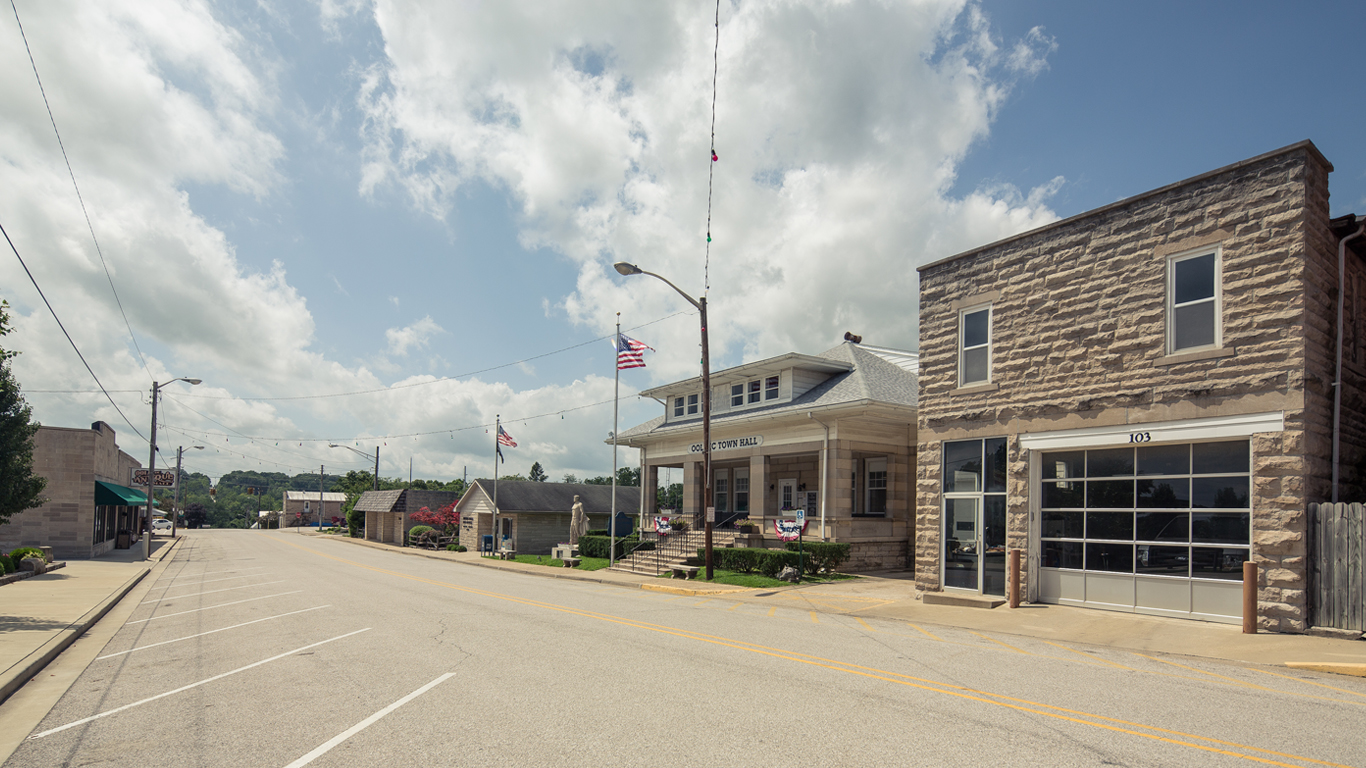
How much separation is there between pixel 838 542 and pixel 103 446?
3634 cm

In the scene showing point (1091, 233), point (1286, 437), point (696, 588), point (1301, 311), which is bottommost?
point (696, 588)

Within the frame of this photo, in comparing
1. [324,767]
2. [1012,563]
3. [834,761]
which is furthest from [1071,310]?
[324,767]

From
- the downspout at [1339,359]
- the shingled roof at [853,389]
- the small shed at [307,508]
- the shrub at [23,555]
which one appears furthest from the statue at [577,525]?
the small shed at [307,508]

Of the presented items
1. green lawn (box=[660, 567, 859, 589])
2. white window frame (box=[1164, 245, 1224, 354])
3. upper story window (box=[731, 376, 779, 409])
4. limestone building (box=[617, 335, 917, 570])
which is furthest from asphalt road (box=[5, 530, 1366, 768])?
upper story window (box=[731, 376, 779, 409])

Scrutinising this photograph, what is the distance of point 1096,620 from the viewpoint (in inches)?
544

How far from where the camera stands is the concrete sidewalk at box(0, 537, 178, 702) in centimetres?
995

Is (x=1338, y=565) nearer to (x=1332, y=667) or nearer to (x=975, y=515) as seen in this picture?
(x=1332, y=667)

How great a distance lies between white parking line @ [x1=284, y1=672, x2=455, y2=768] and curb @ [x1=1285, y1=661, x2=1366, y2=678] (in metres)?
10.9

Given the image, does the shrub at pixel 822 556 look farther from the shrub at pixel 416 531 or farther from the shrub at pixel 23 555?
the shrub at pixel 416 531

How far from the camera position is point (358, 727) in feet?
22.4

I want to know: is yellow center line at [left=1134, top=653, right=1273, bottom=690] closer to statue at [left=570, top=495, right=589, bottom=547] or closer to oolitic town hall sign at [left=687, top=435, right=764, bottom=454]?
oolitic town hall sign at [left=687, top=435, right=764, bottom=454]

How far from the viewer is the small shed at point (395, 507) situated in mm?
54500

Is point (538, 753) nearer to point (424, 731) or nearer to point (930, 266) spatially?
point (424, 731)

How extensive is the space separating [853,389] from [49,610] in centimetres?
2150
